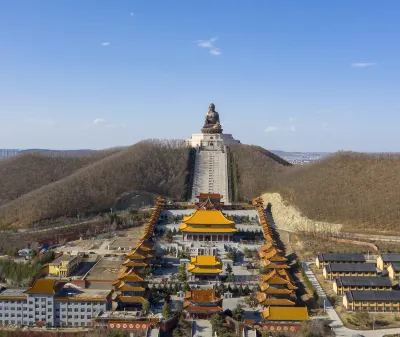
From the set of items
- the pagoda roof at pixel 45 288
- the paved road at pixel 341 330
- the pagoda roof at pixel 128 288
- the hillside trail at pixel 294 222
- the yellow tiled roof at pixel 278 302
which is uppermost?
Answer: the hillside trail at pixel 294 222

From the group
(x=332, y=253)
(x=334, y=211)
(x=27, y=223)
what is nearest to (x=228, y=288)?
(x=332, y=253)

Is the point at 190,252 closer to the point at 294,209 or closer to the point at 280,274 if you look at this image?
the point at 280,274

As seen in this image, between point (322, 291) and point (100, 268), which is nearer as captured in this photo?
point (322, 291)

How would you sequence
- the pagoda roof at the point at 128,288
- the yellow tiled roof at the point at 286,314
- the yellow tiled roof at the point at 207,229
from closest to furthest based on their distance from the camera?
the yellow tiled roof at the point at 286,314, the pagoda roof at the point at 128,288, the yellow tiled roof at the point at 207,229

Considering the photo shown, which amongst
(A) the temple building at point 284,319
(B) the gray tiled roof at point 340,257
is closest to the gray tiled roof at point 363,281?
(B) the gray tiled roof at point 340,257

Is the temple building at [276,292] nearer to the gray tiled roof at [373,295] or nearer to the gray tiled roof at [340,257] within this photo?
the gray tiled roof at [373,295]
